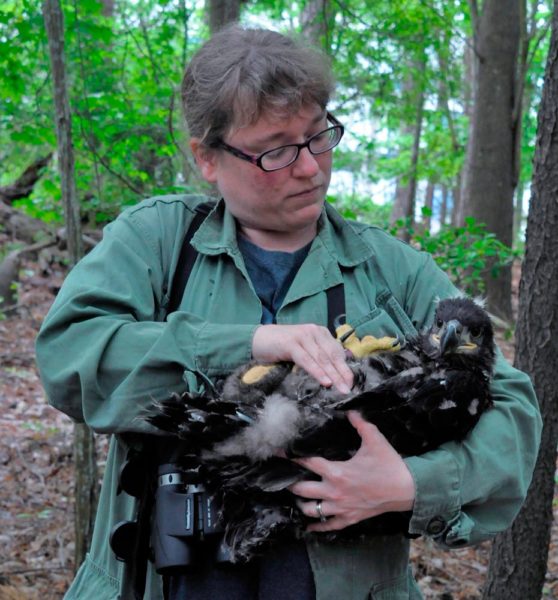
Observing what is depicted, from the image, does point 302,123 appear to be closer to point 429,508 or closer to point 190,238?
point 190,238

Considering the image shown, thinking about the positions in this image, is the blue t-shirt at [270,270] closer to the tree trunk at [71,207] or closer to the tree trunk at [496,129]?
the tree trunk at [71,207]

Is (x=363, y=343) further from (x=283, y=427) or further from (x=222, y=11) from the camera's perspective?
(x=222, y=11)

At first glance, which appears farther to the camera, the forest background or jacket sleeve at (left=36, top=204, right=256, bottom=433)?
the forest background

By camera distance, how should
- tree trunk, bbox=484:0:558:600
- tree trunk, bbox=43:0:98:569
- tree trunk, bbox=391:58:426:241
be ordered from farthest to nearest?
1. tree trunk, bbox=391:58:426:241
2. tree trunk, bbox=43:0:98:569
3. tree trunk, bbox=484:0:558:600

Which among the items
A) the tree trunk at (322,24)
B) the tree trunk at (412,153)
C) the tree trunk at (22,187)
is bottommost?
the tree trunk at (22,187)

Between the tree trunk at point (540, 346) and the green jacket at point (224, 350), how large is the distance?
1.25m

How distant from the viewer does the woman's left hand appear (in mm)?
2021

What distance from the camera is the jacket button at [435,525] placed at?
207 cm

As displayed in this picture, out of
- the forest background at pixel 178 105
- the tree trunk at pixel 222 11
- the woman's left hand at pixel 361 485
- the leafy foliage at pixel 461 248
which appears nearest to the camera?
the woman's left hand at pixel 361 485

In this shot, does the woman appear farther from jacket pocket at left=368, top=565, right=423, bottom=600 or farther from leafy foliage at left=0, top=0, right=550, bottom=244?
leafy foliage at left=0, top=0, right=550, bottom=244

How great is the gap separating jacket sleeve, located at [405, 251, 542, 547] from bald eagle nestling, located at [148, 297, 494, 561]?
0.06 metres

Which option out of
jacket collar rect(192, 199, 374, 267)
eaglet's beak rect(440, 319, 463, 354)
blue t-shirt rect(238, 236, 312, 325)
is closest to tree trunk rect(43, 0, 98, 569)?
jacket collar rect(192, 199, 374, 267)

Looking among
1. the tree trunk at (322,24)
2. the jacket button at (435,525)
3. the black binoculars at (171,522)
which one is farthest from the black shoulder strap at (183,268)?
the tree trunk at (322,24)

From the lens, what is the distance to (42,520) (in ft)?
18.1
